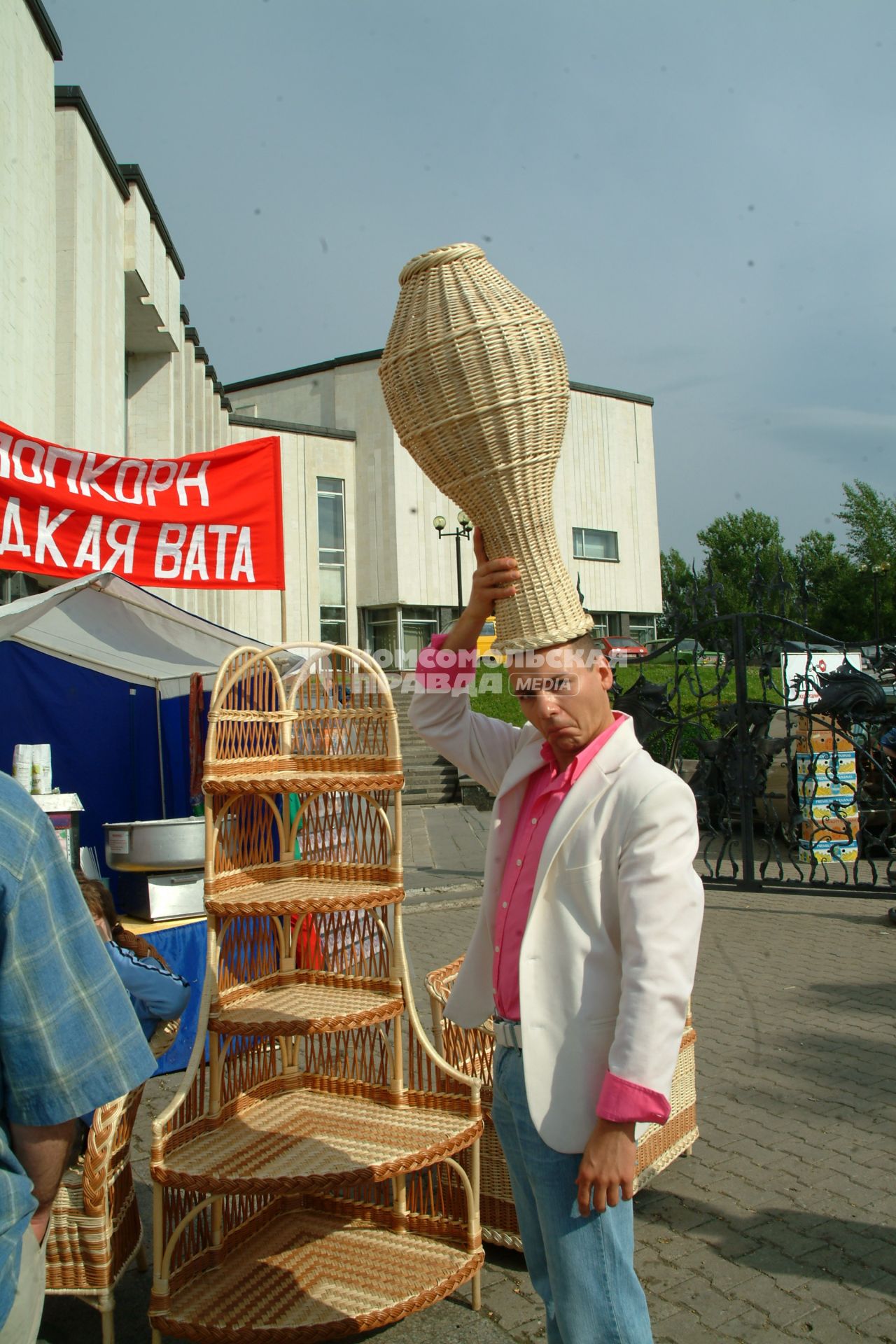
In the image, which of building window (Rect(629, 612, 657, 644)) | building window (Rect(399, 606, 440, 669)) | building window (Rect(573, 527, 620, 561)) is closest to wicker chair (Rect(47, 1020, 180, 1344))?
building window (Rect(399, 606, 440, 669))

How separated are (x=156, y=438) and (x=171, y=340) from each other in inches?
64.5

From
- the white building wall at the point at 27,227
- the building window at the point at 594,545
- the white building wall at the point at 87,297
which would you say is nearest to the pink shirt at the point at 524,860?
the white building wall at the point at 27,227

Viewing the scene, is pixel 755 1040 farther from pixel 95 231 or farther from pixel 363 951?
pixel 95 231

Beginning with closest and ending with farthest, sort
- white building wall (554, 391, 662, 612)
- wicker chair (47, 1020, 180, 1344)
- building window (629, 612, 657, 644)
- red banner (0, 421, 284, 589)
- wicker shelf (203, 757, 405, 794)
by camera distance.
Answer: wicker chair (47, 1020, 180, 1344) < wicker shelf (203, 757, 405, 794) < red banner (0, 421, 284, 589) < white building wall (554, 391, 662, 612) < building window (629, 612, 657, 644)

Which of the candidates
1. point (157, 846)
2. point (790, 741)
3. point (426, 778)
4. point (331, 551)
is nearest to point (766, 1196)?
point (157, 846)

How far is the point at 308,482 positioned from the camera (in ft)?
108

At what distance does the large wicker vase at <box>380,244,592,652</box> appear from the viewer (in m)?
2.15

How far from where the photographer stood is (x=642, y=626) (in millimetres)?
41250

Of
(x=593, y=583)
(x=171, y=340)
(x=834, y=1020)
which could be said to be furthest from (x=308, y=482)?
(x=834, y=1020)

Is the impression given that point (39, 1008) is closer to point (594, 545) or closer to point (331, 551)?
point (331, 551)

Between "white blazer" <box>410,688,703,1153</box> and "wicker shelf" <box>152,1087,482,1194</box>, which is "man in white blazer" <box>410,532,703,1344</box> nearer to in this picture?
"white blazer" <box>410,688,703,1153</box>

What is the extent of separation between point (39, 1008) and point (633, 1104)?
3.51 ft

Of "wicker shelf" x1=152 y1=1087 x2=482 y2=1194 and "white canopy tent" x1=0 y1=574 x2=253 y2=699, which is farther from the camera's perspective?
"white canopy tent" x1=0 y1=574 x2=253 y2=699

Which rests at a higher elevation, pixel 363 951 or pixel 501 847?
pixel 501 847
